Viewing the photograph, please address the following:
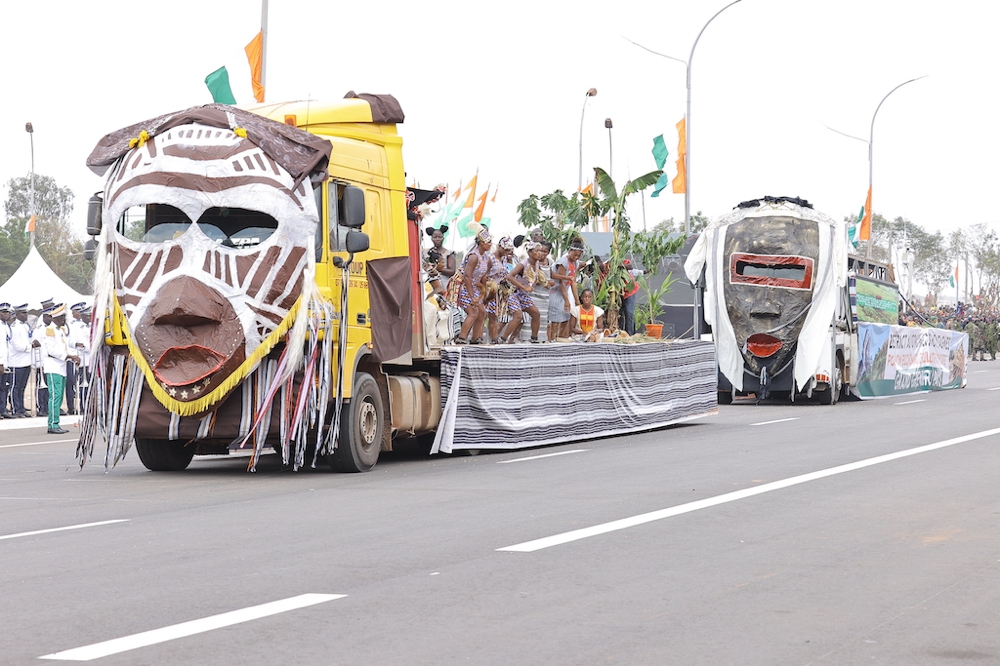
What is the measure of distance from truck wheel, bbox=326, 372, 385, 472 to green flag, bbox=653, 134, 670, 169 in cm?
3068

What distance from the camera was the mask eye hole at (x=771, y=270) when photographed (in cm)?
2820

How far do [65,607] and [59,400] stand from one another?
53.2 feet

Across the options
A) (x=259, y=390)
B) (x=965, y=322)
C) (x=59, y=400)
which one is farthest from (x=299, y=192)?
(x=965, y=322)

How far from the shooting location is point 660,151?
44375 millimetres

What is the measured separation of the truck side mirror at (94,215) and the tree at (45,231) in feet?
137

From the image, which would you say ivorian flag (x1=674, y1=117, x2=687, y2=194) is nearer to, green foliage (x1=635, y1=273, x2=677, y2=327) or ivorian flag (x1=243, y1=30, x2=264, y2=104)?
green foliage (x1=635, y1=273, x2=677, y2=327)

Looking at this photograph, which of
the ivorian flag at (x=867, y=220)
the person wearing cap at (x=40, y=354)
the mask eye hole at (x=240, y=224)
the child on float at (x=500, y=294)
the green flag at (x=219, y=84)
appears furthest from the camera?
Answer: the ivorian flag at (x=867, y=220)

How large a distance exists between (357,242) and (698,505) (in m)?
4.53

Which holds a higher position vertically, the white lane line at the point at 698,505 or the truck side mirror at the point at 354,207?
the truck side mirror at the point at 354,207

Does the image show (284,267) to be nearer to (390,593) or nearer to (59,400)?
(390,593)

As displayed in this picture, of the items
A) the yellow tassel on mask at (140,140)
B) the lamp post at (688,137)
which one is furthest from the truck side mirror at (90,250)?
the lamp post at (688,137)

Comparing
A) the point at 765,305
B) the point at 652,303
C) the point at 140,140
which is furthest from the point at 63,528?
the point at 765,305

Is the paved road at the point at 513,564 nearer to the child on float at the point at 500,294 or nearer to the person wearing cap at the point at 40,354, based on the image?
the child on float at the point at 500,294

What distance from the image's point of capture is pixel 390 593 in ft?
23.8
